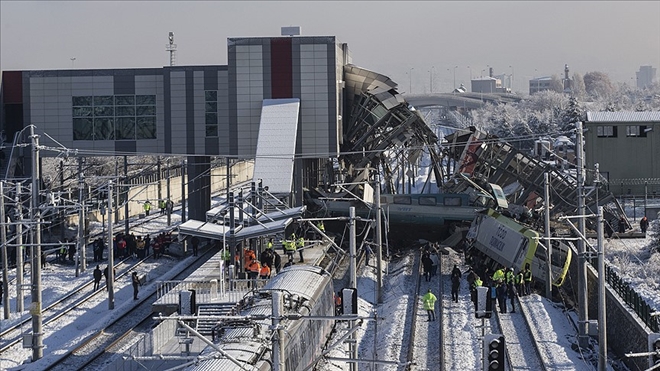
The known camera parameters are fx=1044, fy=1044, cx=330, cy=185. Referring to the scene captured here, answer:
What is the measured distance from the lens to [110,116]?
2346 inches

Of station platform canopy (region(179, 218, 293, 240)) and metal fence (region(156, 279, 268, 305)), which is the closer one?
metal fence (region(156, 279, 268, 305))

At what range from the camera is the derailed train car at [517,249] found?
4097 centimetres

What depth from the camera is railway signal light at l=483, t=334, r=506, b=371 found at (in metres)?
17.8

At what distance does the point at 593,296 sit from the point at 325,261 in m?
14.3

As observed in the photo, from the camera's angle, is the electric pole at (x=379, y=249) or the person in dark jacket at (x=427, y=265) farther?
the person in dark jacket at (x=427, y=265)

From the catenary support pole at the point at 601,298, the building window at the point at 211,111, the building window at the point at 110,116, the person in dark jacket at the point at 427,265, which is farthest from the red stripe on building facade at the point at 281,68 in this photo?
the catenary support pole at the point at 601,298

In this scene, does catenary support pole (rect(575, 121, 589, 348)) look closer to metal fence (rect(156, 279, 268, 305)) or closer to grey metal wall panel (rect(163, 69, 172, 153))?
metal fence (rect(156, 279, 268, 305))

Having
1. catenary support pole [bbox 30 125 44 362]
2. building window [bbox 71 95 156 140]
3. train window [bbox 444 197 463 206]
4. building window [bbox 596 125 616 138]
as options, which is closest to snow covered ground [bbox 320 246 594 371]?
catenary support pole [bbox 30 125 44 362]

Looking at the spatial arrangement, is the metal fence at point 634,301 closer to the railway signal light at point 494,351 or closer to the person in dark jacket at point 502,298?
the person in dark jacket at point 502,298

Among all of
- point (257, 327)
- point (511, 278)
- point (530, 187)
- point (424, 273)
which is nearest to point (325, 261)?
point (424, 273)

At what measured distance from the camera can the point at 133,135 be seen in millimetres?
59750

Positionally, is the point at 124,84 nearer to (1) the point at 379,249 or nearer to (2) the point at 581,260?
(1) the point at 379,249

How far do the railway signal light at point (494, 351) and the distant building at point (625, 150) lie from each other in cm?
5159

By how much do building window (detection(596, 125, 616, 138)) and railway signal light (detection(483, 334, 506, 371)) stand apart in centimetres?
5219
